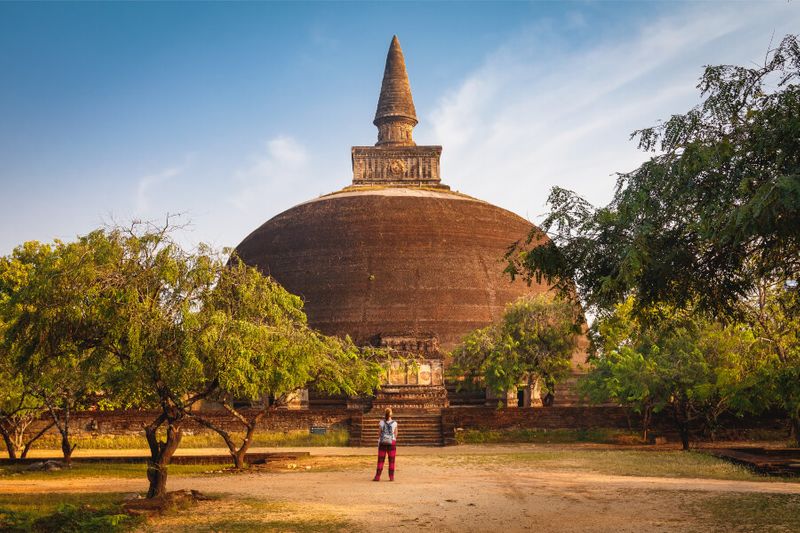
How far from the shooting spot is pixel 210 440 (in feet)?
92.6

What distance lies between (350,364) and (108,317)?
855 cm

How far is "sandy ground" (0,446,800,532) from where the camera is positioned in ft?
30.9

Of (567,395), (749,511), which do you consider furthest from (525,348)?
(749,511)

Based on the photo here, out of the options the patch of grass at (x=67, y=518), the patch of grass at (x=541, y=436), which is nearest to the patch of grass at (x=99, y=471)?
the patch of grass at (x=67, y=518)

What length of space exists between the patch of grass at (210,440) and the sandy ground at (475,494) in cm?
1059

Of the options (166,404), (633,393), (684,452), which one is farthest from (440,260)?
(166,404)

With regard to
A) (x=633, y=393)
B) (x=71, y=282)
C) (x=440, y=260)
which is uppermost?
(x=440, y=260)

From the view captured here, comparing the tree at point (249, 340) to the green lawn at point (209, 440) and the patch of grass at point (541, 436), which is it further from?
the patch of grass at point (541, 436)

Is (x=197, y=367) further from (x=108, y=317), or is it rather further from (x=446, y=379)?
(x=446, y=379)

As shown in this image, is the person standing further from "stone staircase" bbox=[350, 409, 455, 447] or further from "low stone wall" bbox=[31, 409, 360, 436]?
"low stone wall" bbox=[31, 409, 360, 436]

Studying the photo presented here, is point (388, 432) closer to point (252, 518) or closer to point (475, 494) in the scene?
point (475, 494)

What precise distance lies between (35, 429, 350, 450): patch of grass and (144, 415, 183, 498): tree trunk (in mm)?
15823

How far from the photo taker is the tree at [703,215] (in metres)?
7.72

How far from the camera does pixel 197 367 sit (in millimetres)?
11000
